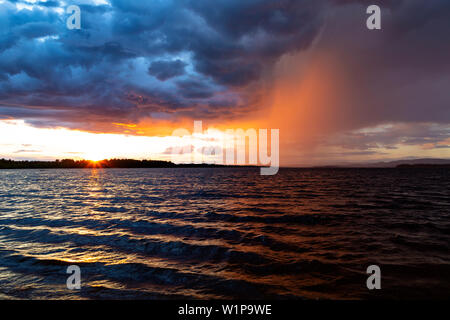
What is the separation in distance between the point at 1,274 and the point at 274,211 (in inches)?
780

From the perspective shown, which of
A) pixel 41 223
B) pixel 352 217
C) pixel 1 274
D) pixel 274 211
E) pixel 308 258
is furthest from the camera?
pixel 274 211

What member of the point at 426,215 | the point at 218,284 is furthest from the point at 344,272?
the point at 426,215

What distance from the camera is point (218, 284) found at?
29.5 ft

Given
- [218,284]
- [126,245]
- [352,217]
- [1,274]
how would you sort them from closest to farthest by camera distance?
[218,284] → [1,274] → [126,245] → [352,217]

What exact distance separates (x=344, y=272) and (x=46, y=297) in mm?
11228

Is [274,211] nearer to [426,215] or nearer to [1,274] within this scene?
[426,215]

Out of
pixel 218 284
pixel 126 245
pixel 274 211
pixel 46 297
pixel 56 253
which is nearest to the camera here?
pixel 46 297

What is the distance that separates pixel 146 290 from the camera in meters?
8.57

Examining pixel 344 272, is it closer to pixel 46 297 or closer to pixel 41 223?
pixel 46 297

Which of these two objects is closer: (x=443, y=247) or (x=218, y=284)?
(x=218, y=284)

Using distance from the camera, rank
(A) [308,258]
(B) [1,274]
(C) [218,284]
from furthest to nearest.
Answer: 1. (A) [308,258]
2. (B) [1,274]
3. (C) [218,284]

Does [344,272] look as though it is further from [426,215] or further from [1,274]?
[426,215]

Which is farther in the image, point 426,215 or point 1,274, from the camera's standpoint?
point 426,215

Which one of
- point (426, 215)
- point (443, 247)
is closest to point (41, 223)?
point (443, 247)
